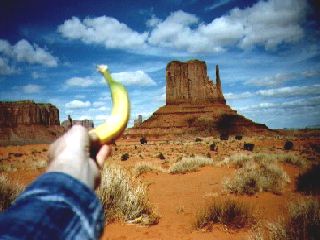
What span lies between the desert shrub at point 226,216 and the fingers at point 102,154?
5938 mm

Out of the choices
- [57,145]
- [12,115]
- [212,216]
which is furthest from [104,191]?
[12,115]

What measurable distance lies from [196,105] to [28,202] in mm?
98902

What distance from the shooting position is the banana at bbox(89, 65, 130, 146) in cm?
119

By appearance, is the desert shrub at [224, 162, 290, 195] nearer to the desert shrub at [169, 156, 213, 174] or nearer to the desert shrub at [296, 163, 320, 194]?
the desert shrub at [296, 163, 320, 194]

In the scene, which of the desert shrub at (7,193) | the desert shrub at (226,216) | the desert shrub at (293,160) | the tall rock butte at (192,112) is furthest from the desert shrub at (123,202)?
the tall rock butte at (192,112)

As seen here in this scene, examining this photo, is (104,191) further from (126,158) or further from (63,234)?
(126,158)

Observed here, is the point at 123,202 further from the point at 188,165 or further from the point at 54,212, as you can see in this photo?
the point at 188,165

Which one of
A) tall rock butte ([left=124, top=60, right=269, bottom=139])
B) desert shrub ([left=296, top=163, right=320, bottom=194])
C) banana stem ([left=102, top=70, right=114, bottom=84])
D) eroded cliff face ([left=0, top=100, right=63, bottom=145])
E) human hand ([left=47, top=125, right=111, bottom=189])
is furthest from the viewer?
eroded cliff face ([left=0, top=100, right=63, bottom=145])

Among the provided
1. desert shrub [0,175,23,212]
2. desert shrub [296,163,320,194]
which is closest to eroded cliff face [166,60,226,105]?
desert shrub [296,163,320,194]

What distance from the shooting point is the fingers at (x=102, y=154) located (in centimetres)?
116

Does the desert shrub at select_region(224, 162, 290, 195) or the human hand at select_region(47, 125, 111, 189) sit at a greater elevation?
the human hand at select_region(47, 125, 111, 189)

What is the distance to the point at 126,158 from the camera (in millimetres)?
26062

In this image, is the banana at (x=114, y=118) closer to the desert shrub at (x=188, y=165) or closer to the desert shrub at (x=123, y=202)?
the desert shrub at (x=123, y=202)

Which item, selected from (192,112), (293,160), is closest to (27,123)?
(192,112)
